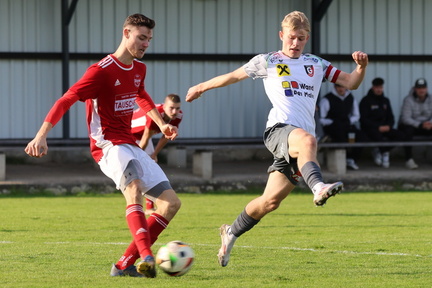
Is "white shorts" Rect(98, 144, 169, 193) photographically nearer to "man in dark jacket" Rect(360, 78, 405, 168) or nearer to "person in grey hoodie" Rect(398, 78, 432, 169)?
"man in dark jacket" Rect(360, 78, 405, 168)

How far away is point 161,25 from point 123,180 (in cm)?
1221

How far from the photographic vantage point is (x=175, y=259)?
23.2 feet

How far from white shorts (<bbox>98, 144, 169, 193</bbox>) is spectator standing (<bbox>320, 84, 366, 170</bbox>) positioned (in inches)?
436

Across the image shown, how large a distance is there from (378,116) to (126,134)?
1195 cm

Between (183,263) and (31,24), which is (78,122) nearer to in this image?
(31,24)

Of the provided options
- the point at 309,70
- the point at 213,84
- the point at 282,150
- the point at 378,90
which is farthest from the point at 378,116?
the point at 282,150

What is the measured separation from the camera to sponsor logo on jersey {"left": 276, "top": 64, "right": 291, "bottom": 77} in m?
7.82

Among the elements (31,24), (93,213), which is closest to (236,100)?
(31,24)

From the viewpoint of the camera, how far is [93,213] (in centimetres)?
1327

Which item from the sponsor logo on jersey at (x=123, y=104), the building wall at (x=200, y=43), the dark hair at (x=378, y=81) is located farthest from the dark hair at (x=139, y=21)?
the dark hair at (x=378, y=81)

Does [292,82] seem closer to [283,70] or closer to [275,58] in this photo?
[283,70]

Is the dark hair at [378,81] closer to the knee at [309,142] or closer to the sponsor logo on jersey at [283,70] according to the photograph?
the sponsor logo on jersey at [283,70]

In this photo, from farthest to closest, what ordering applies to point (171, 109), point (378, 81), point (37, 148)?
point (378, 81), point (171, 109), point (37, 148)

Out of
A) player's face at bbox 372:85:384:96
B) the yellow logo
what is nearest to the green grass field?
the yellow logo
